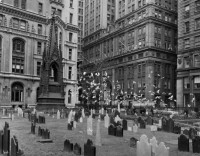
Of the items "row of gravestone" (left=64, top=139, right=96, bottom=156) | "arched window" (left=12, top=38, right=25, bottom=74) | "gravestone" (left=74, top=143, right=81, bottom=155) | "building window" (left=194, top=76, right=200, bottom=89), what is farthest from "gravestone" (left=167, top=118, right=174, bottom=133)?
"arched window" (left=12, top=38, right=25, bottom=74)

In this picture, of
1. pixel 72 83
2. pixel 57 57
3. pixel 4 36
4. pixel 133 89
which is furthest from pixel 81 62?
pixel 57 57

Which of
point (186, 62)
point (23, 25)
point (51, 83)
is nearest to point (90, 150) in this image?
point (51, 83)

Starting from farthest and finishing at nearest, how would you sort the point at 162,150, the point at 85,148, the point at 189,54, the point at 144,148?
the point at 189,54, the point at 85,148, the point at 144,148, the point at 162,150

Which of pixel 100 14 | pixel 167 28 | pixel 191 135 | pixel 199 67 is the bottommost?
pixel 191 135

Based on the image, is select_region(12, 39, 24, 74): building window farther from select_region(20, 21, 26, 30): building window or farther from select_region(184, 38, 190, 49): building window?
select_region(184, 38, 190, 49): building window

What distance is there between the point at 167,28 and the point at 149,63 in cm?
1408

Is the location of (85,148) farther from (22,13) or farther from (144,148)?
(22,13)

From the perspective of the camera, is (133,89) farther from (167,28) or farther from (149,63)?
(167,28)

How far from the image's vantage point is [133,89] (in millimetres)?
76812

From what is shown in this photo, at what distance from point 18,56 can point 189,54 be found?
37631mm

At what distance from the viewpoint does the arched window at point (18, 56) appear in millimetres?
53812

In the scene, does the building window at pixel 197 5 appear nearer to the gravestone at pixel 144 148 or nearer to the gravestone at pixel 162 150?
the gravestone at pixel 144 148

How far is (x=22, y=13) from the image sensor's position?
54.8 m

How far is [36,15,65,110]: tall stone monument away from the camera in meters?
36.7
